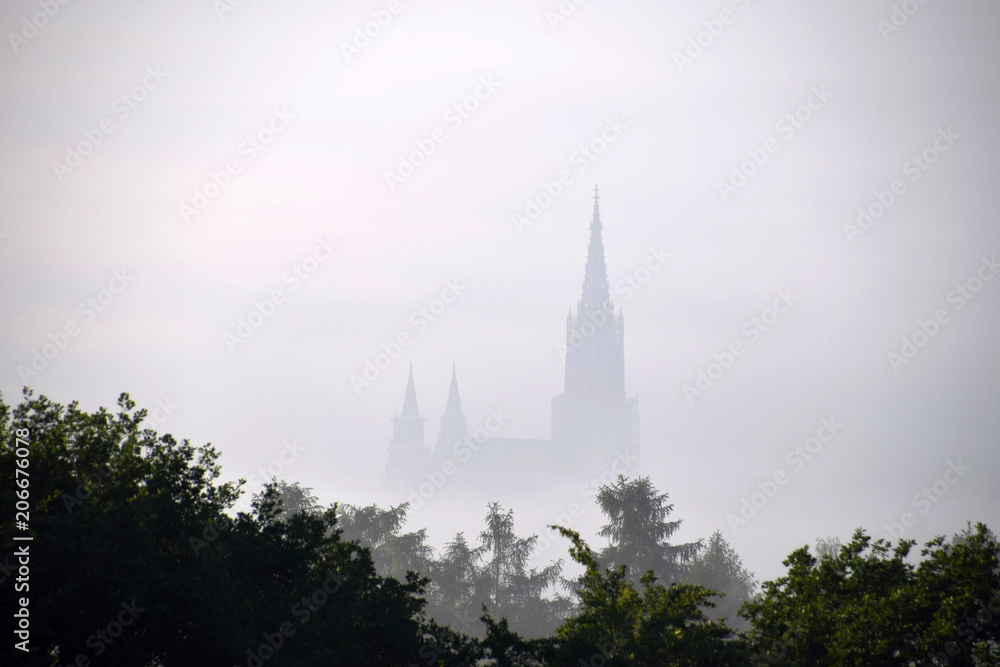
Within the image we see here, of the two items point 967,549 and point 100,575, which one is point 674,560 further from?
point 100,575

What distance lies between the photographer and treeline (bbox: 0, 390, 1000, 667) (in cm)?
2319

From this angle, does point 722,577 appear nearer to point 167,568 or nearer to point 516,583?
point 516,583

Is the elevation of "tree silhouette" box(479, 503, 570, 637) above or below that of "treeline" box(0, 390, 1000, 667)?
above

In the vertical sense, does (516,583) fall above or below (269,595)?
above

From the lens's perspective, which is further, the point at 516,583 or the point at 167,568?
the point at 516,583

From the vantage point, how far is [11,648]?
67.2ft

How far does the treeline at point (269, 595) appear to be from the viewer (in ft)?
76.1

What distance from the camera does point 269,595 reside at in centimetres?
2647

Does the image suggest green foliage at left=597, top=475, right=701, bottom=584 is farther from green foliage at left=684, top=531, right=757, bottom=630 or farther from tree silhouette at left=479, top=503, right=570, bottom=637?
tree silhouette at left=479, top=503, right=570, bottom=637

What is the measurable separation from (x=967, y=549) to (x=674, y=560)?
107 feet

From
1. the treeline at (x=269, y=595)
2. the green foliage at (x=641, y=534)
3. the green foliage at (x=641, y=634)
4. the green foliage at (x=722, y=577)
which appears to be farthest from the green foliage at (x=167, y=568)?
the green foliage at (x=722, y=577)

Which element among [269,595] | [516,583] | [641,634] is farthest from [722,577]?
[269,595]

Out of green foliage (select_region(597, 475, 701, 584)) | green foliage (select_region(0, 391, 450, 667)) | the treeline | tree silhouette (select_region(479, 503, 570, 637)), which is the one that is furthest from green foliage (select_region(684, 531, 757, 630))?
green foliage (select_region(0, 391, 450, 667))

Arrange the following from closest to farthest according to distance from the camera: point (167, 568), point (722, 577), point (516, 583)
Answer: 1. point (167, 568)
2. point (516, 583)
3. point (722, 577)
